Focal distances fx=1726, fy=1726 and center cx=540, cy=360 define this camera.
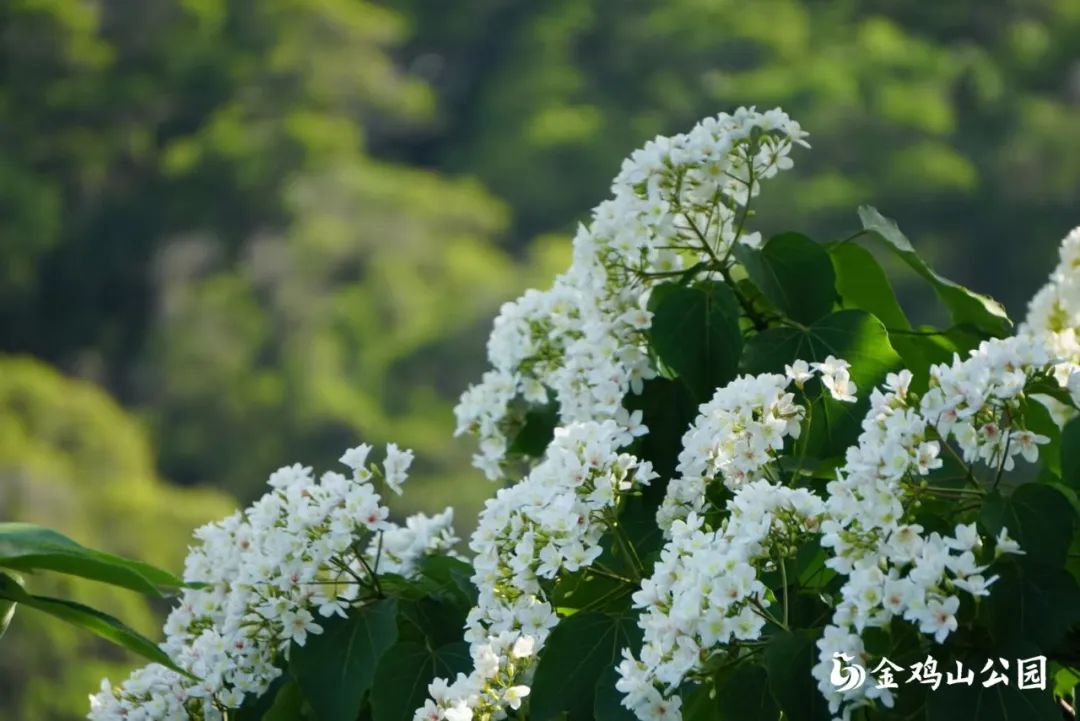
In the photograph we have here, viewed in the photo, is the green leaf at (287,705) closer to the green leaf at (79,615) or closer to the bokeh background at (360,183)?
the green leaf at (79,615)

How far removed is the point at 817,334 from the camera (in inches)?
43.8

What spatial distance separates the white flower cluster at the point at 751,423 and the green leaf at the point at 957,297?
7.6 inches

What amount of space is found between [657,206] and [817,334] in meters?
0.14

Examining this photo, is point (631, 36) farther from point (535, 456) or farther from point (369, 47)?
point (535, 456)

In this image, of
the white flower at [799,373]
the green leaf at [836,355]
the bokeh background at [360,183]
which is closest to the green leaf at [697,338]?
the green leaf at [836,355]

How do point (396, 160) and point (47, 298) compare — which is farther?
point (396, 160)

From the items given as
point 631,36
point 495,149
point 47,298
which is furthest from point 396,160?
point 47,298

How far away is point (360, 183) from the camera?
17688 millimetres

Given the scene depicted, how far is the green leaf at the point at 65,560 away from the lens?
0.97 m

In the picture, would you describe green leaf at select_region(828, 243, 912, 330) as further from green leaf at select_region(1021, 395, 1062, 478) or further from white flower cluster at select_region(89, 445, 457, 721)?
white flower cluster at select_region(89, 445, 457, 721)

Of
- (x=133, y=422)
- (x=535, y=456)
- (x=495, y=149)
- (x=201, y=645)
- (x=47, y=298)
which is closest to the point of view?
(x=201, y=645)

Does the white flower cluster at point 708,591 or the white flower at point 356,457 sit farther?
the white flower at point 356,457

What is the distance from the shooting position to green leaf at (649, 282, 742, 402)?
44.2 inches

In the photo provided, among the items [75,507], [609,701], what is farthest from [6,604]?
[75,507]
